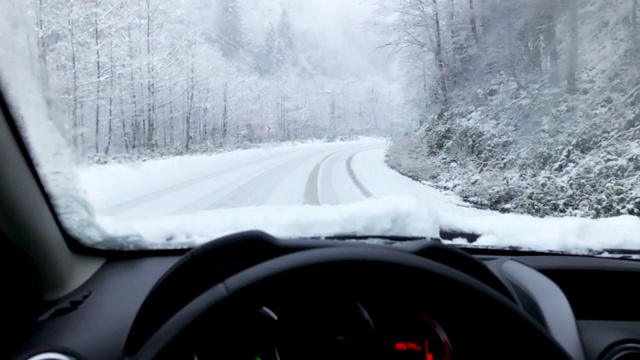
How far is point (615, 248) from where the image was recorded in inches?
119

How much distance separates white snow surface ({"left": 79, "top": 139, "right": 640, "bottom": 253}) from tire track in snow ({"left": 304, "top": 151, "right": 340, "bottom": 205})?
2 centimetres

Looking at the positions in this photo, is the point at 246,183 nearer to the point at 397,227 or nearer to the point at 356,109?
the point at 356,109

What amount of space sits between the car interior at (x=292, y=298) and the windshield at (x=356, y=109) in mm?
228

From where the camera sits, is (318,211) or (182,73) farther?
(182,73)

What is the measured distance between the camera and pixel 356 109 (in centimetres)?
534

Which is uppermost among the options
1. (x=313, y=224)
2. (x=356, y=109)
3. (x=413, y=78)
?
(x=413, y=78)

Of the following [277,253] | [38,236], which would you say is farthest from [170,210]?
[277,253]

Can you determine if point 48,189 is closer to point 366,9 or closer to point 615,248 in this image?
point 366,9

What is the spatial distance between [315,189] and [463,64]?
1905 mm

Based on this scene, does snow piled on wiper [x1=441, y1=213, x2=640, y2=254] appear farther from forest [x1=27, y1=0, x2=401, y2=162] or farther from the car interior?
forest [x1=27, y1=0, x2=401, y2=162]

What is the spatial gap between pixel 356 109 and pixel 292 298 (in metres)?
3.78

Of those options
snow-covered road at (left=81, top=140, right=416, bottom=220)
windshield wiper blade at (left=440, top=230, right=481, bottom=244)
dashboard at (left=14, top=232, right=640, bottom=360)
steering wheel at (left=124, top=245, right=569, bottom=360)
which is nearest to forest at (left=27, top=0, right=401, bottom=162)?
snow-covered road at (left=81, top=140, right=416, bottom=220)

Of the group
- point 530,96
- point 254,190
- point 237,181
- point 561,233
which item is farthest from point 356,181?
point 561,233

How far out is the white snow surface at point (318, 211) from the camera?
3064 mm
